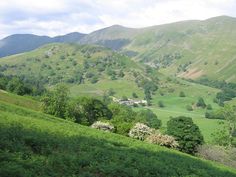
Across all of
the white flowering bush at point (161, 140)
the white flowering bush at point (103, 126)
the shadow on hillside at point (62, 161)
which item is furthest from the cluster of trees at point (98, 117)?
the shadow on hillside at point (62, 161)

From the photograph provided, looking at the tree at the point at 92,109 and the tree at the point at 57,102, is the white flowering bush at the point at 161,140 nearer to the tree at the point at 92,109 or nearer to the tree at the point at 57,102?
the tree at the point at 57,102

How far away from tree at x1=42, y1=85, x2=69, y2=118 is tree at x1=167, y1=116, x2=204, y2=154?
34012 mm

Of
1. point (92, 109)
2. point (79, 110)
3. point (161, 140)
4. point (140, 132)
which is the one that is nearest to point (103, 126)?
point (140, 132)

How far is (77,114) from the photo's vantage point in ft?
417

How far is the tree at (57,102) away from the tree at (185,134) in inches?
1339

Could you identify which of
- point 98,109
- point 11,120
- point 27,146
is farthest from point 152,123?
point 27,146

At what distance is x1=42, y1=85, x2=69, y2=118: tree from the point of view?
377 ft

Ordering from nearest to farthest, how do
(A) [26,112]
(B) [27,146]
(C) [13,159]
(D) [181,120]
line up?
(C) [13,159] < (B) [27,146] < (A) [26,112] < (D) [181,120]

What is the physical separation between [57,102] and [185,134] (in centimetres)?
4077

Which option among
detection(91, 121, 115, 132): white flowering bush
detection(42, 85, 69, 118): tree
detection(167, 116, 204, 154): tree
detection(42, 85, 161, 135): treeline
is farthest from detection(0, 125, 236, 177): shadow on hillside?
detection(42, 85, 69, 118): tree

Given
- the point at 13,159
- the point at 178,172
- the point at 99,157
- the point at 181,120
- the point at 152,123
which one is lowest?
the point at 152,123

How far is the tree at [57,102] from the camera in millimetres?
114875

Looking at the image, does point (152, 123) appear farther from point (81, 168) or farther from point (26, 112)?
point (81, 168)

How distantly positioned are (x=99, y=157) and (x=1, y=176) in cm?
1376
